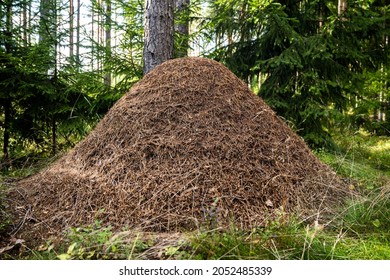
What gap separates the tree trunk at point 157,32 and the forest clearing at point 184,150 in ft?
0.07

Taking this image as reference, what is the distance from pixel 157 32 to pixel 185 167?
2821 mm

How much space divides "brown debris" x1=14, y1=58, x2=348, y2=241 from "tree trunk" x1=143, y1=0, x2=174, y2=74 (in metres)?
1.26

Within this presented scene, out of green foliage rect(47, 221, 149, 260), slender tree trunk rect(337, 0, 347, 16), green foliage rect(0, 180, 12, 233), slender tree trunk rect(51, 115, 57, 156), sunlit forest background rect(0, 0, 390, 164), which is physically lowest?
green foliage rect(0, 180, 12, 233)

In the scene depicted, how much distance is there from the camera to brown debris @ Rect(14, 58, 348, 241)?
3088 mm

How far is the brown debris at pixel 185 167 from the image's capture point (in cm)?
309

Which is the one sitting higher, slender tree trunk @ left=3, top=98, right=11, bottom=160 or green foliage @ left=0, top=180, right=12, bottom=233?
slender tree trunk @ left=3, top=98, right=11, bottom=160

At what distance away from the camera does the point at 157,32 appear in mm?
5395

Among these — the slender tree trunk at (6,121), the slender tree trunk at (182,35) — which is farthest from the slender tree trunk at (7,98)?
the slender tree trunk at (182,35)

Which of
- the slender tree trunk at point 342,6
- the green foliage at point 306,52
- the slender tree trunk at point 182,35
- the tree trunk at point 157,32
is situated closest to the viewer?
the tree trunk at point 157,32

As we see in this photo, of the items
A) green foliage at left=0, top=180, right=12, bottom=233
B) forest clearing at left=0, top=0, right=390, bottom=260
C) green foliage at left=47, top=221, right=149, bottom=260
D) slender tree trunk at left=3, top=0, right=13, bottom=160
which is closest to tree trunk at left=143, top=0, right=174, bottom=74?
forest clearing at left=0, top=0, right=390, bottom=260

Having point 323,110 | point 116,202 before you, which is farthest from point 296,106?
point 116,202

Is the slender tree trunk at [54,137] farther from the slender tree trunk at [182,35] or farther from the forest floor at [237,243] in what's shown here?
the forest floor at [237,243]

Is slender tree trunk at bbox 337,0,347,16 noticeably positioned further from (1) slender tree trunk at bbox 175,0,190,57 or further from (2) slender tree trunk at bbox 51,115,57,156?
(2) slender tree trunk at bbox 51,115,57,156

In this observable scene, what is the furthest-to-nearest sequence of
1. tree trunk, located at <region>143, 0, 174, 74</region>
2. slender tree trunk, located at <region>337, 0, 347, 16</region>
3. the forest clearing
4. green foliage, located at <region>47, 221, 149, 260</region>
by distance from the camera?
slender tree trunk, located at <region>337, 0, 347, 16</region> → tree trunk, located at <region>143, 0, 174, 74</region> → the forest clearing → green foliage, located at <region>47, 221, 149, 260</region>
